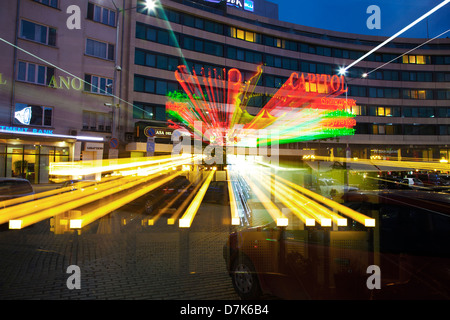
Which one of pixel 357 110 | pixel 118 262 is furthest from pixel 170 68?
pixel 357 110

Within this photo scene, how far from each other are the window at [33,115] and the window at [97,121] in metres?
2.62

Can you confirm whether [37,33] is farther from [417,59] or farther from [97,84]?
[417,59]

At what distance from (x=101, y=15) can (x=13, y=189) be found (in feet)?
70.0

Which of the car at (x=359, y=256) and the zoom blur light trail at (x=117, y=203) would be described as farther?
the zoom blur light trail at (x=117, y=203)

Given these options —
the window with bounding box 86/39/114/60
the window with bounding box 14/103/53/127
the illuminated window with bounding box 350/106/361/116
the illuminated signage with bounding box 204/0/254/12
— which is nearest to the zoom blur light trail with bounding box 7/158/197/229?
the window with bounding box 14/103/53/127

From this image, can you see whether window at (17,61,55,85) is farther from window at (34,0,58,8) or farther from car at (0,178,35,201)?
car at (0,178,35,201)

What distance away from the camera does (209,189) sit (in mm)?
11797

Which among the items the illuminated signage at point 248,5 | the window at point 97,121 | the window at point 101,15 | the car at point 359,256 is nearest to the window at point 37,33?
the window at point 101,15

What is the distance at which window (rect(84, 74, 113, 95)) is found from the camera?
911 inches

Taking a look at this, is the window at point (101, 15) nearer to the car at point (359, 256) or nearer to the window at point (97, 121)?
the window at point (97, 121)

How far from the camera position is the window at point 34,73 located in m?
20.3
